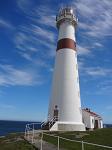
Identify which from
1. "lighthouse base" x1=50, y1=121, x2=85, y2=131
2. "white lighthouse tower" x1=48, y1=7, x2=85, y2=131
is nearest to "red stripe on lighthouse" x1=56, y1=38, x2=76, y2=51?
"white lighthouse tower" x1=48, y1=7, x2=85, y2=131

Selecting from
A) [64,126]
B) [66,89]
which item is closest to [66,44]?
[66,89]

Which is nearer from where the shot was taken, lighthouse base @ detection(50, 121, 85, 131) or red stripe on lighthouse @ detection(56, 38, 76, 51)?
lighthouse base @ detection(50, 121, 85, 131)

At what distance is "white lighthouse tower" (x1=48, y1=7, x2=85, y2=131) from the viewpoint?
27156 millimetres

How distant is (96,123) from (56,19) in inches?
676

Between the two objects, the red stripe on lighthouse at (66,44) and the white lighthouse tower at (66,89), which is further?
the red stripe on lighthouse at (66,44)

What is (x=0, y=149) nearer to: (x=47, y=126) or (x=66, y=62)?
(x=47, y=126)

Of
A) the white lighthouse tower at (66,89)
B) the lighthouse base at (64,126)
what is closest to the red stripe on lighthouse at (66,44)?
the white lighthouse tower at (66,89)

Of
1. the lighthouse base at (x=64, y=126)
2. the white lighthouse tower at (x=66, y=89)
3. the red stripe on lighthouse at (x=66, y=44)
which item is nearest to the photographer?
the lighthouse base at (x=64, y=126)

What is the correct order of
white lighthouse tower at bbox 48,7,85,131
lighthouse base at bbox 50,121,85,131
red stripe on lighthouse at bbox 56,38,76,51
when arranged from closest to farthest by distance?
lighthouse base at bbox 50,121,85,131, white lighthouse tower at bbox 48,7,85,131, red stripe on lighthouse at bbox 56,38,76,51

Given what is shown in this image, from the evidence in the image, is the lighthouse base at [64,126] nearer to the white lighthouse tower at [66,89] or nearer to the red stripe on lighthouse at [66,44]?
the white lighthouse tower at [66,89]

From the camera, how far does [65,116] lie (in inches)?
1067

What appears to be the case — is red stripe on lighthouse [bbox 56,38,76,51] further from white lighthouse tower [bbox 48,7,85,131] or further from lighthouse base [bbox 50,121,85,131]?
lighthouse base [bbox 50,121,85,131]

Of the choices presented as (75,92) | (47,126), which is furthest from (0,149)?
(75,92)

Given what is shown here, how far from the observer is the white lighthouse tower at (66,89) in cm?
2716
